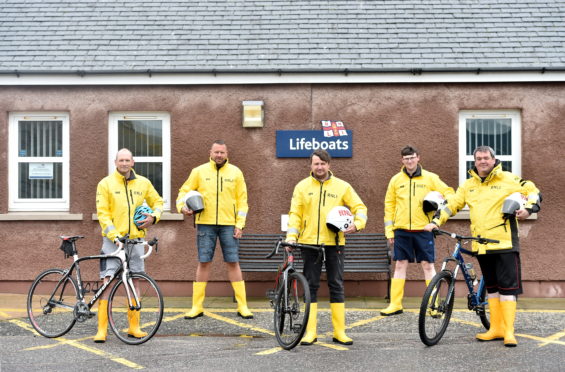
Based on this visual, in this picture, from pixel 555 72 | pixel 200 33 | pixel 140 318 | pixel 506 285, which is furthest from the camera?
pixel 200 33

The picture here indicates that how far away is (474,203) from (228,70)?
4503 millimetres

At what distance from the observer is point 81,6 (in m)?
12.1

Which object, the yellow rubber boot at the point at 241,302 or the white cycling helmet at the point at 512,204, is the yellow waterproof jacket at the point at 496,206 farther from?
the yellow rubber boot at the point at 241,302

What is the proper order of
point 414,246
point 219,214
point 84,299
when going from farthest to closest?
point 414,246 < point 219,214 < point 84,299

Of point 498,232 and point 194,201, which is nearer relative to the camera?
point 498,232

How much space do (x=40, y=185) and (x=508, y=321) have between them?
284 inches

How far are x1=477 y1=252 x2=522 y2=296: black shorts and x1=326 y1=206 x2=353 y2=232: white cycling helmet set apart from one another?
59.6 inches

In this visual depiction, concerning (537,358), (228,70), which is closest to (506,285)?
(537,358)

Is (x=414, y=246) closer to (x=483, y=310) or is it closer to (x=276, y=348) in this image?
(x=483, y=310)

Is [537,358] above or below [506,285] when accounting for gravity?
below

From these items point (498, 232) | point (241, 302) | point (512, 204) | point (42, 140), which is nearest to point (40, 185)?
point (42, 140)

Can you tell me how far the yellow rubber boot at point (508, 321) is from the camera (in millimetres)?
7184

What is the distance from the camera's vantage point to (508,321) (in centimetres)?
729

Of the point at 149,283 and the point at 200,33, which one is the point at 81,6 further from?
the point at 149,283
